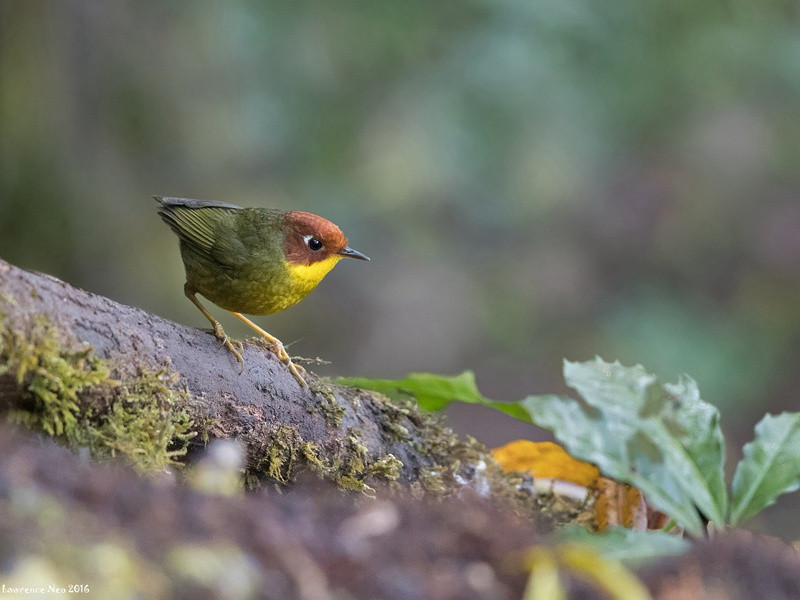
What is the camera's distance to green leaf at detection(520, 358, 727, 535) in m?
2.02

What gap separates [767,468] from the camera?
88.3 inches

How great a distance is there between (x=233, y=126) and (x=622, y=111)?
3.24 metres

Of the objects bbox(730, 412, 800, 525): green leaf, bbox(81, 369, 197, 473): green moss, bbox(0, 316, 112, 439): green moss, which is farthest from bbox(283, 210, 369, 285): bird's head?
bbox(730, 412, 800, 525): green leaf

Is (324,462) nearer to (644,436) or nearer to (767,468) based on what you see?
(644,436)

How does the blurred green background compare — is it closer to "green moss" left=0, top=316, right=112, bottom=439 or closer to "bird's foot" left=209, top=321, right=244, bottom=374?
"bird's foot" left=209, top=321, right=244, bottom=374

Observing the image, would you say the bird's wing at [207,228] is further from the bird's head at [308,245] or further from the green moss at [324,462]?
the green moss at [324,462]

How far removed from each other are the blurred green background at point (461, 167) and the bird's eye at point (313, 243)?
388cm

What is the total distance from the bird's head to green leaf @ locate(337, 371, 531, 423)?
43cm

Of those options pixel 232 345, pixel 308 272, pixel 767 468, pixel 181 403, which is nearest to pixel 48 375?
pixel 181 403

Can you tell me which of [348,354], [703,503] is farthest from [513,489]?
[348,354]

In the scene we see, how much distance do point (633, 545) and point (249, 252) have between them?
1.69 metres

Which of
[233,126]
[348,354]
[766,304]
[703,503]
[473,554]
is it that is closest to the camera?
[473,554]

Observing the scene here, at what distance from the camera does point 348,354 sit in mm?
8031

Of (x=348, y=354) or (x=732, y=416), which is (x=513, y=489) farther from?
(x=732, y=416)
